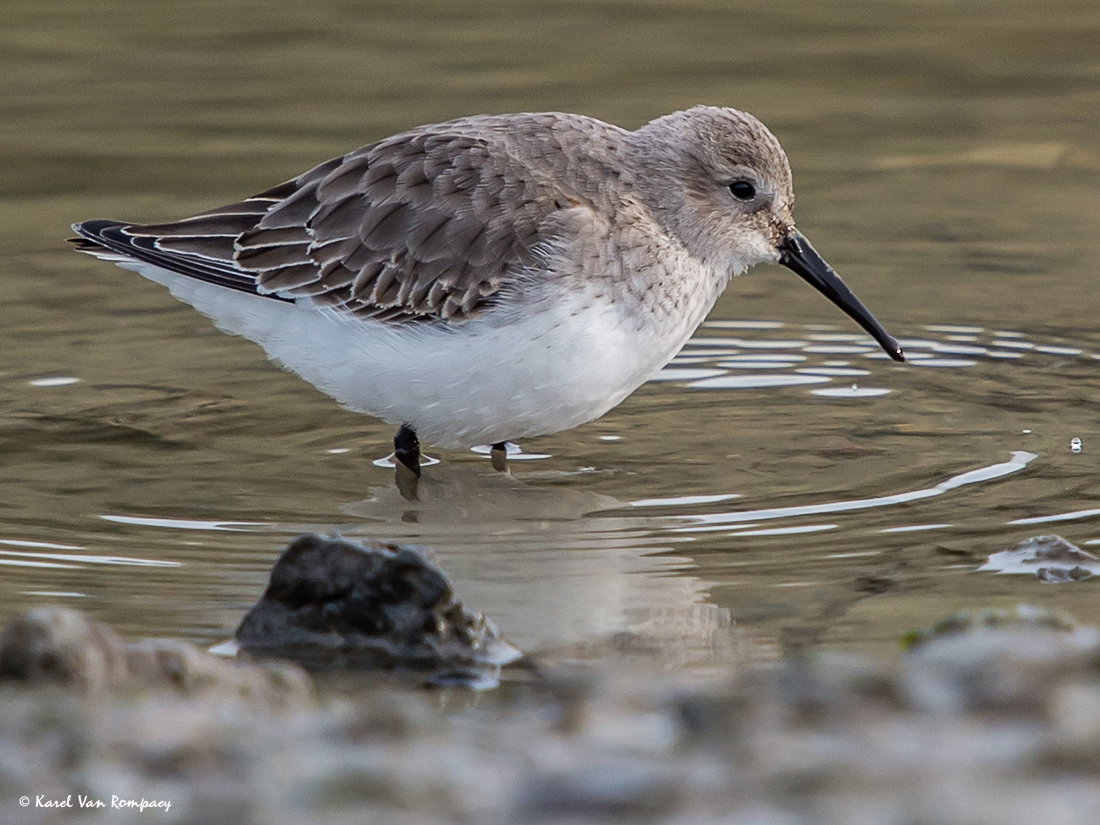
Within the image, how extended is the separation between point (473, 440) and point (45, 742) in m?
3.33

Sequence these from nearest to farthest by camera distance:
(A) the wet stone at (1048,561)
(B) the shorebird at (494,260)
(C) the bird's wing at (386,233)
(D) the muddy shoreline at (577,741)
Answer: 1. (D) the muddy shoreline at (577,741)
2. (A) the wet stone at (1048,561)
3. (B) the shorebird at (494,260)
4. (C) the bird's wing at (386,233)

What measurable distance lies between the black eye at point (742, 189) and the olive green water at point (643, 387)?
1.06 metres

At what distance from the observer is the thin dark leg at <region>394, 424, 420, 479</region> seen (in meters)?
7.32

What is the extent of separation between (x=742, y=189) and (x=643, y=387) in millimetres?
1452

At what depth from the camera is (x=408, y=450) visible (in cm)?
737

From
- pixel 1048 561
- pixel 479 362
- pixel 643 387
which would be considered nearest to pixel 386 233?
pixel 479 362

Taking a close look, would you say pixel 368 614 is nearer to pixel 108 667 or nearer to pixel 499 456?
pixel 108 667

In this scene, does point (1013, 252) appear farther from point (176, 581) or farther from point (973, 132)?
point (176, 581)

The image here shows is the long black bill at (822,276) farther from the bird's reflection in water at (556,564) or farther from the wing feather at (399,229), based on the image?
the bird's reflection in water at (556,564)

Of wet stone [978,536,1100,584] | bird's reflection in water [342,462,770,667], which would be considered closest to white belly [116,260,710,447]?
bird's reflection in water [342,462,770,667]

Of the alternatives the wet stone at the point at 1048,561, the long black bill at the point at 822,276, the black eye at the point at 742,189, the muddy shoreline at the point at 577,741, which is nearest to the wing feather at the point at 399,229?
the black eye at the point at 742,189

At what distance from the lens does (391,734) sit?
4098 mm

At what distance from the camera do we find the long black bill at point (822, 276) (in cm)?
740

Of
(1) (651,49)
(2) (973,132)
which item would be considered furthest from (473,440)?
(1) (651,49)
